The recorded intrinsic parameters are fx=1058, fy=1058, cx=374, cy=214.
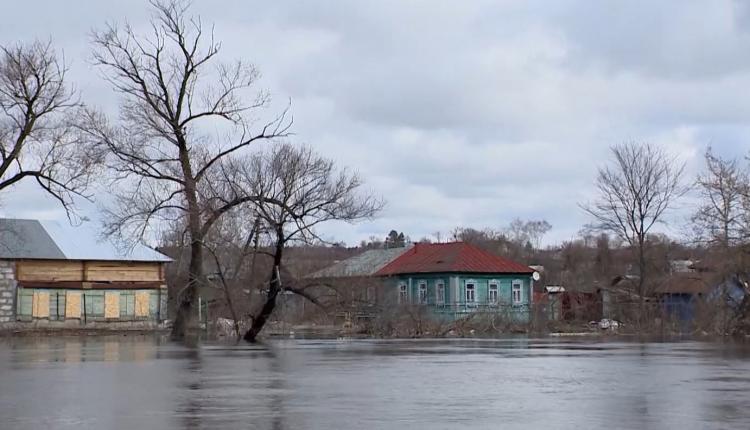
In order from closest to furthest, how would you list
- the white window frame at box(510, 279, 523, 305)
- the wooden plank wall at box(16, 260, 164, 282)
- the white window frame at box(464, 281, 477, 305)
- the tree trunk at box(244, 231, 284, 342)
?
the tree trunk at box(244, 231, 284, 342) < the wooden plank wall at box(16, 260, 164, 282) < the white window frame at box(464, 281, 477, 305) < the white window frame at box(510, 279, 523, 305)

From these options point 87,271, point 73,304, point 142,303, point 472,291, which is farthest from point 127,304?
point 472,291

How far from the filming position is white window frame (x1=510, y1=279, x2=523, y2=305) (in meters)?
74.5

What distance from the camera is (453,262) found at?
73.1 m

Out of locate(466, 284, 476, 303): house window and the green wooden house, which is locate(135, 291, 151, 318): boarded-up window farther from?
locate(466, 284, 476, 303): house window

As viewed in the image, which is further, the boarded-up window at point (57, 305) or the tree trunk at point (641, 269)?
the tree trunk at point (641, 269)

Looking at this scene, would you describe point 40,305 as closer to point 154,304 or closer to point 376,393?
point 154,304

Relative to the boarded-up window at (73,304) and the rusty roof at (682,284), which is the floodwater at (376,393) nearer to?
the boarded-up window at (73,304)

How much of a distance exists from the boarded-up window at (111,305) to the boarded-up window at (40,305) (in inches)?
124

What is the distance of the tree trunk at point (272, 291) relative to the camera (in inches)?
1518

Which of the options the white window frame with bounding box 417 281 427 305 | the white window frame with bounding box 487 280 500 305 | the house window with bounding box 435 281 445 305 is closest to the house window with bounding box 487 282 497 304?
the white window frame with bounding box 487 280 500 305

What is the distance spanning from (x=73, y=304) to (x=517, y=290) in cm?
3257

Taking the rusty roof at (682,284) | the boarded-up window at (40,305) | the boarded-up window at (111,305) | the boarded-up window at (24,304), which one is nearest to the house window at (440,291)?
the rusty roof at (682,284)

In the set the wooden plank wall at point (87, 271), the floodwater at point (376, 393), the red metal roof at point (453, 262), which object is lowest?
the floodwater at point (376, 393)

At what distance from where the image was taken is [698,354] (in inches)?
1088
